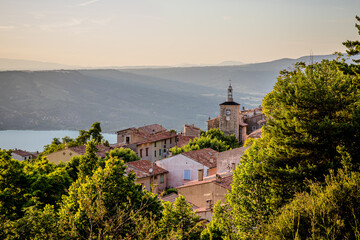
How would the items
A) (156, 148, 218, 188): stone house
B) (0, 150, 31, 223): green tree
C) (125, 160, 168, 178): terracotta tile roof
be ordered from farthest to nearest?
(156, 148, 218, 188): stone house
(125, 160, 168, 178): terracotta tile roof
(0, 150, 31, 223): green tree

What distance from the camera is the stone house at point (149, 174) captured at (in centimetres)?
3741

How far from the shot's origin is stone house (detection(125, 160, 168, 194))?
37412 millimetres

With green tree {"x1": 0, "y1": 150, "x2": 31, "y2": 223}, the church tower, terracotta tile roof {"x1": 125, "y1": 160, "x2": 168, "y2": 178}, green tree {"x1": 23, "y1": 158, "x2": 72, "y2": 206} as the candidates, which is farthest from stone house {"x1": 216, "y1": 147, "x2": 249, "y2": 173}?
the church tower

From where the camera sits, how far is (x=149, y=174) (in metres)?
38.3

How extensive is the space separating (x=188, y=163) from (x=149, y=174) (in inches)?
202

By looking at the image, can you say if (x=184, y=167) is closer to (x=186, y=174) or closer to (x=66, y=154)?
(x=186, y=174)

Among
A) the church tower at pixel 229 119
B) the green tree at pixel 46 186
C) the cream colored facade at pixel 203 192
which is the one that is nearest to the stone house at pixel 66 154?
the green tree at pixel 46 186

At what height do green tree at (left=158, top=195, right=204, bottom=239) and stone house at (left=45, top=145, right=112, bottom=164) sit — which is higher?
green tree at (left=158, top=195, right=204, bottom=239)

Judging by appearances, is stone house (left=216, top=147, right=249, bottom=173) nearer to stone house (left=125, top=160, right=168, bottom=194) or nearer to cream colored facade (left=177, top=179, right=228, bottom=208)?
Result: stone house (left=125, top=160, right=168, bottom=194)

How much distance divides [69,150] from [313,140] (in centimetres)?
3876

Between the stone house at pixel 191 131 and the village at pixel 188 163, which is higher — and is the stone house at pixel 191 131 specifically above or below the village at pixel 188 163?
below

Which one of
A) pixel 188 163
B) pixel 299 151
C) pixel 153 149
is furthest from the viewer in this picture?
pixel 153 149

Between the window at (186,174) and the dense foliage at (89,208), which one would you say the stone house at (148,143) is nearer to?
the window at (186,174)

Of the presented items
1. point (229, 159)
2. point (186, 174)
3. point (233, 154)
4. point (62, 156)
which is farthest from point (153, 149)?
point (233, 154)
